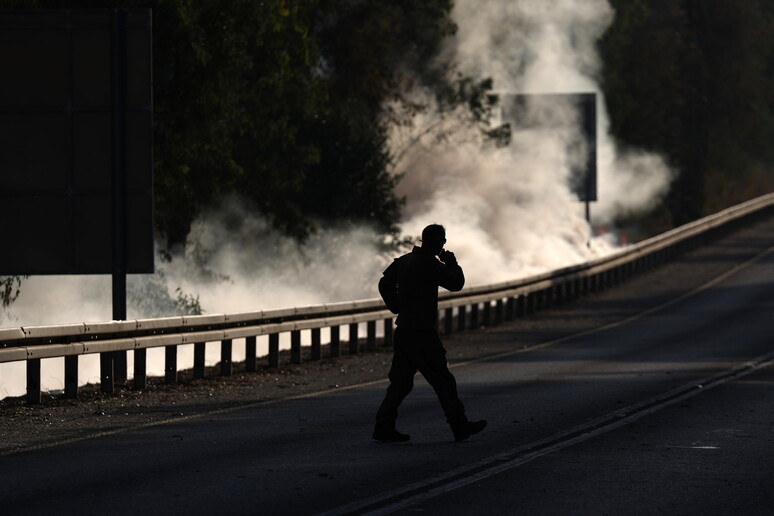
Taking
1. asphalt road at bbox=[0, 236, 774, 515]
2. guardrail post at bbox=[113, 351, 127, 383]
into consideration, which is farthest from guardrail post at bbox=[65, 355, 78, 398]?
asphalt road at bbox=[0, 236, 774, 515]

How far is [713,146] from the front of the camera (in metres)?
95.4

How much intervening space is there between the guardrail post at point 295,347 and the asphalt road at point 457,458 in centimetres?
318

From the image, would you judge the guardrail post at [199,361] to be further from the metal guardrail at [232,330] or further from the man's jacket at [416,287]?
the man's jacket at [416,287]

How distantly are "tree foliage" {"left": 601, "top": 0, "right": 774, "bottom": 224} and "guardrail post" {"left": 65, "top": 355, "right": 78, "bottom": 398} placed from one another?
193 feet

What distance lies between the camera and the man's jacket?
1425 cm

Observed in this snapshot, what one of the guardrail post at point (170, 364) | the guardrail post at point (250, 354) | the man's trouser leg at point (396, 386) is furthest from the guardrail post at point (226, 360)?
the man's trouser leg at point (396, 386)

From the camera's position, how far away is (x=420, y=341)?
14.2m

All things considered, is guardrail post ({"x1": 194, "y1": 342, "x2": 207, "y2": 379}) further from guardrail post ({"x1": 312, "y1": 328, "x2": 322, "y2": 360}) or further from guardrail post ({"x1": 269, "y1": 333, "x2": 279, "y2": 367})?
guardrail post ({"x1": 312, "y1": 328, "x2": 322, "y2": 360})

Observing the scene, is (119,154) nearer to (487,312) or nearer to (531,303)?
(487,312)

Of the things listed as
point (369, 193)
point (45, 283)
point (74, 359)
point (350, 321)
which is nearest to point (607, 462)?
point (74, 359)

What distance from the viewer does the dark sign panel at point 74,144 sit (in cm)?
2206

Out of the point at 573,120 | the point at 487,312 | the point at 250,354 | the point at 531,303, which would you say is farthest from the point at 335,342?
the point at 573,120

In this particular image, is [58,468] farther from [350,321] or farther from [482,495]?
[350,321]

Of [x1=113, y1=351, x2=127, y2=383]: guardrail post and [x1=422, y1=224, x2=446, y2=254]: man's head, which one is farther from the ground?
[x1=422, y1=224, x2=446, y2=254]: man's head
